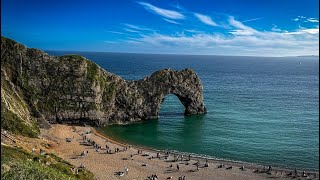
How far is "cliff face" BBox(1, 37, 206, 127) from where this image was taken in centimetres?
8000

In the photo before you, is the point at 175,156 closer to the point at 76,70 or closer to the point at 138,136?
the point at 138,136

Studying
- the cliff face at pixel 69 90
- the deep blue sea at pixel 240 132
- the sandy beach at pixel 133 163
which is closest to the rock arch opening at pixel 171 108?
the deep blue sea at pixel 240 132

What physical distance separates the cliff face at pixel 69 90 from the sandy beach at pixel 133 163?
10248 millimetres

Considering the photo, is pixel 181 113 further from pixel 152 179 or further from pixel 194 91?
pixel 152 179

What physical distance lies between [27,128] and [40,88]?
698 inches

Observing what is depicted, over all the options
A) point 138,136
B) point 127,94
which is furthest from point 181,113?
point 138,136

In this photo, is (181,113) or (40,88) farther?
(181,113)

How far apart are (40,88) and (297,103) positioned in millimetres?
87469

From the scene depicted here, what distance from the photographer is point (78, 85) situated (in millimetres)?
85250

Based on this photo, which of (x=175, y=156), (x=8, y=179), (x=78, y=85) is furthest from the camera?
(x=78, y=85)

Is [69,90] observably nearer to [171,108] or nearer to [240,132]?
[171,108]

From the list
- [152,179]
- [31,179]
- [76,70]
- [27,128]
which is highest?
[76,70]

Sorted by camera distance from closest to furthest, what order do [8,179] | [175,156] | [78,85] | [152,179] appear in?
[8,179], [152,179], [175,156], [78,85]

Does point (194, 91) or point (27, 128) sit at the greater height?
point (194, 91)
